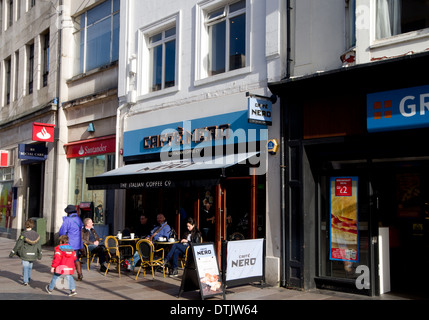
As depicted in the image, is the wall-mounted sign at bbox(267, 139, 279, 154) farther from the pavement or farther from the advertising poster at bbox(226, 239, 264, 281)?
the pavement

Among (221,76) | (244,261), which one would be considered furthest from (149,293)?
(221,76)

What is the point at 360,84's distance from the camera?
903 cm

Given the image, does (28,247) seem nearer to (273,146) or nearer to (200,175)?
(200,175)

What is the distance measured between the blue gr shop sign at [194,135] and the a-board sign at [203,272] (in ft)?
10.2

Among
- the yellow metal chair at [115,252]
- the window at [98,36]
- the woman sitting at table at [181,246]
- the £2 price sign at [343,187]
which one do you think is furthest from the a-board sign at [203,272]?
the window at [98,36]

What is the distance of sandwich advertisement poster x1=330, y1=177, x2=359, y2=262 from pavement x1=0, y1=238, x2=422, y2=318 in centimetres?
82

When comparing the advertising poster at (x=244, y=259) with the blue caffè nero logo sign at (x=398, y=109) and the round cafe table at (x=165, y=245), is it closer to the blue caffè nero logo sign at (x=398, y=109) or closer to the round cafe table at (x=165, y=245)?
the round cafe table at (x=165, y=245)

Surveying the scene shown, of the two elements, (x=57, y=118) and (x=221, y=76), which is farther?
(x=57, y=118)

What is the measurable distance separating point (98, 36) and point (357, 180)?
11.9m

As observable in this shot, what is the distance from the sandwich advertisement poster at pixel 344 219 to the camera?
9445 millimetres

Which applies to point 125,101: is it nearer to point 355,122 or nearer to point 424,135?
point 355,122

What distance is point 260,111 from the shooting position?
10.2m

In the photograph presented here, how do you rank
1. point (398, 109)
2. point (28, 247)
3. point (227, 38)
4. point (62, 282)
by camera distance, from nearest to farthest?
1. point (398, 109)
2. point (62, 282)
3. point (28, 247)
4. point (227, 38)

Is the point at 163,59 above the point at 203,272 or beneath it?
above
